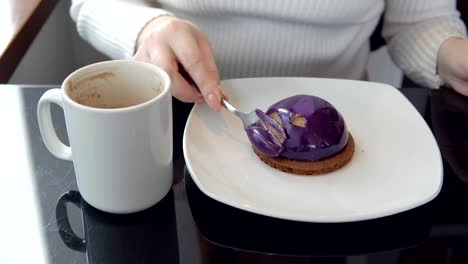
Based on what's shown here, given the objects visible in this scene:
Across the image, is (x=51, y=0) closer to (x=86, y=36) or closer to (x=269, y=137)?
(x=86, y=36)

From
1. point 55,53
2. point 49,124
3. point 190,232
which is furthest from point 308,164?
point 55,53

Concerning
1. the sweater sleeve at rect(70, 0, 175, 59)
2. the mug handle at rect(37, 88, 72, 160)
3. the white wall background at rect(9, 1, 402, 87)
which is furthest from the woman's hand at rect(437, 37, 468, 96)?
the white wall background at rect(9, 1, 402, 87)

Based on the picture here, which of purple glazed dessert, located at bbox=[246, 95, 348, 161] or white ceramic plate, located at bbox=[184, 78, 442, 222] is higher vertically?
purple glazed dessert, located at bbox=[246, 95, 348, 161]

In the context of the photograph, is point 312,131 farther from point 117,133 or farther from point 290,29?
point 290,29

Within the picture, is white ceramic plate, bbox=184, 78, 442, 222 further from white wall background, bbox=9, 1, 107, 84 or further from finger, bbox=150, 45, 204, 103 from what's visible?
white wall background, bbox=9, 1, 107, 84

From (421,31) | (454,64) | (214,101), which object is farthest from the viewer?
(421,31)

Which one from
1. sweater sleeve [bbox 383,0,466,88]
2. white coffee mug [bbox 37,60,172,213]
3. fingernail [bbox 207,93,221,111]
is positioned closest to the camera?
white coffee mug [bbox 37,60,172,213]

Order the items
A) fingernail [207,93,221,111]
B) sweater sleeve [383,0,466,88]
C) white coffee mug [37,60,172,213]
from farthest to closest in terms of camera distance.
Answer: 1. sweater sleeve [383,0,466,88]
2. fingernail [207,93,221,111]
3. white coffee mug [37,60,172,213]
